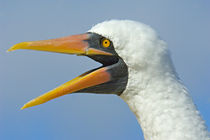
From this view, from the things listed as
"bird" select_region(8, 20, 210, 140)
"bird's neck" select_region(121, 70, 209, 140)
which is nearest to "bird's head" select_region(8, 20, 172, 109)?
"bird" select_region(8, 20, 210, 140)

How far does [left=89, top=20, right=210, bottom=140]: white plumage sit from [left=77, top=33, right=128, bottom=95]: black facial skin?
16cm

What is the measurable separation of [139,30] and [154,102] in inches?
51.1

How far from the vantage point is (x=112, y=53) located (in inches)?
332


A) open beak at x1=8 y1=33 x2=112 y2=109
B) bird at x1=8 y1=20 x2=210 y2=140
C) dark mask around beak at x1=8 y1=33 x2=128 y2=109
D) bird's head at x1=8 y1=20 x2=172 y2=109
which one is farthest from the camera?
dark mask around beak at x1=8 y1=33 x2=128 y2=109

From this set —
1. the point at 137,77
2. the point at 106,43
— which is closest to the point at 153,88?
the point at 137,77

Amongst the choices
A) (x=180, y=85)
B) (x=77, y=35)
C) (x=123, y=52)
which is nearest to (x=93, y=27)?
(x=77, y=35)

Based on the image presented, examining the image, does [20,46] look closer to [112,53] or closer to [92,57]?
[92,57]

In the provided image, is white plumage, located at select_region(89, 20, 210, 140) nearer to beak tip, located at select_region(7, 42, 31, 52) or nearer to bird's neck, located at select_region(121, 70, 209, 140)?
bird's neck, located at select_region(121, 70, 209, 140)

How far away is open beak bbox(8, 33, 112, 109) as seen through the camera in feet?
26.7

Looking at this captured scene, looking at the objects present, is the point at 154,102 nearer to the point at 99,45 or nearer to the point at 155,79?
the point at 155,79

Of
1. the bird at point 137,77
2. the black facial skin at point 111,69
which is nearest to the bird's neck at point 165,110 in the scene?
the bird at point 137,77

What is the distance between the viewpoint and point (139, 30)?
8.05 metres

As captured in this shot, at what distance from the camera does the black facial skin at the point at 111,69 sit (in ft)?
A: 27.6

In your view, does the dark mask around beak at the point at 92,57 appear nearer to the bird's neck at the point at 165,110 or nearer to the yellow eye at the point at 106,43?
the yellow eye at the point at 106,43
